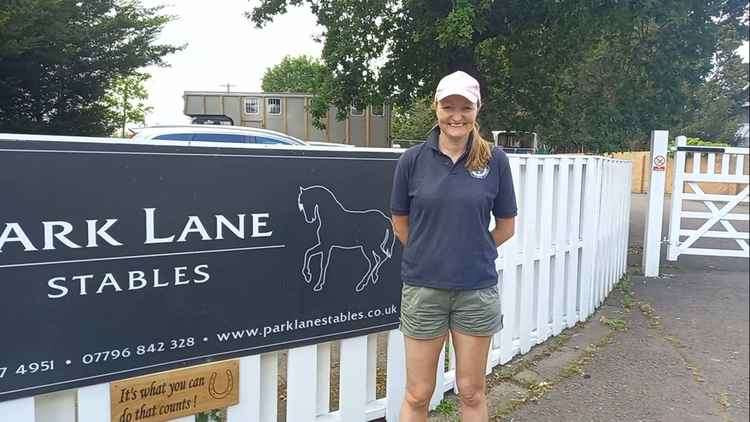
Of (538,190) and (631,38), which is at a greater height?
(631,38)

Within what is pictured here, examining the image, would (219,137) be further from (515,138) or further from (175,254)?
(515,138)

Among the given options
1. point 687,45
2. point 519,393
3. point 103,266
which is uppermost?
point 687,45

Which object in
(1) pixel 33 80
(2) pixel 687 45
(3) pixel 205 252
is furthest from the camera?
(1) pixel 33 80

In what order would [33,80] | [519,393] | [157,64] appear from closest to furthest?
[519,393] → [33,80] → [157,64]

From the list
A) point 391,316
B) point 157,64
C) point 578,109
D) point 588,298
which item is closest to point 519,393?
point 391,316

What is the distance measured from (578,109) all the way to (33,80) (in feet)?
49.4

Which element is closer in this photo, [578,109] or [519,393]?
[519,393]

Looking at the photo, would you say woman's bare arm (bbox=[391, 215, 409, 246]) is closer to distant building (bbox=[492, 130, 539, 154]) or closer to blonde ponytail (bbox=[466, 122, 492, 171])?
blonde ponytail (bbox=[466, 122, 492, 171])

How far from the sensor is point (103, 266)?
2.47 m

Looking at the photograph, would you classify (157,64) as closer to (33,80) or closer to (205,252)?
(33,80)

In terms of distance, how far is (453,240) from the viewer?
102 inches

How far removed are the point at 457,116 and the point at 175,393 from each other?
67.8 inches

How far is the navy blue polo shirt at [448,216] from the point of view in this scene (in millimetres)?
2594

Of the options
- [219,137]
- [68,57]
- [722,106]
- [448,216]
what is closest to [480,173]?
[448,216]
